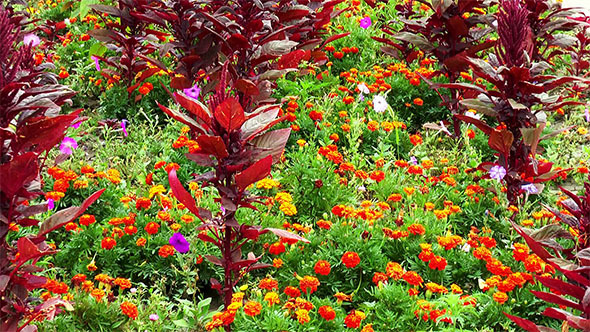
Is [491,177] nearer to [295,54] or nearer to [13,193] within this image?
[295,54]

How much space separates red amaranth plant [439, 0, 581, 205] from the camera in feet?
11.1

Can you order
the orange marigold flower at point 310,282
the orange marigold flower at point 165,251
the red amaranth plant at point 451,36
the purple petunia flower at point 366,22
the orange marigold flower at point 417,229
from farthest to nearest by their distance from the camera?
1. the purple petunia flower at point 366,22
2. the red amaranth plant at point 451,36
3. the orange marigold flower at point 417,229
4. the orange marigold flower at point 165,251
5. the orange marigold flower at point 310,282

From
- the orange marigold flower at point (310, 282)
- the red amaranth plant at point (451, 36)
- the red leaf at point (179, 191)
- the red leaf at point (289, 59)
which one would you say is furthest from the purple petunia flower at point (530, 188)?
the red leaf at point (179, 191)

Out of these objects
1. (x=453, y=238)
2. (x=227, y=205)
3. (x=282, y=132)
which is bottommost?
(x=453, y=238)

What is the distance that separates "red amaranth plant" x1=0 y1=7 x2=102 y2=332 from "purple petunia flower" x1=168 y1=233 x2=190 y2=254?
71 cm

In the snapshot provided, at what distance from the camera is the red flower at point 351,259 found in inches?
116

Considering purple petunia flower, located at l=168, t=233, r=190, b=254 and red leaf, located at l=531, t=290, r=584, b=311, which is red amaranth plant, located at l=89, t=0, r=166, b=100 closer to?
purple petunia flower, located at l=168, t=233, r=190, b=254

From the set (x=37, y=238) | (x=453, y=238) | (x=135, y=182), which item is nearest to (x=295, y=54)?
(x=135, y=182)

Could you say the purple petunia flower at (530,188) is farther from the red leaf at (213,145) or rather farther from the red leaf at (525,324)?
the red leaf at (213,145)

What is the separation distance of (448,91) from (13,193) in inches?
142

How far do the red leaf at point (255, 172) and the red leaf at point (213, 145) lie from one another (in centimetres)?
11

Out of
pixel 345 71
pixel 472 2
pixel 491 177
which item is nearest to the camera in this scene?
pixel 491 177

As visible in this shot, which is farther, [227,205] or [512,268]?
[512,268]

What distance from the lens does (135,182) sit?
3916 millimetres
